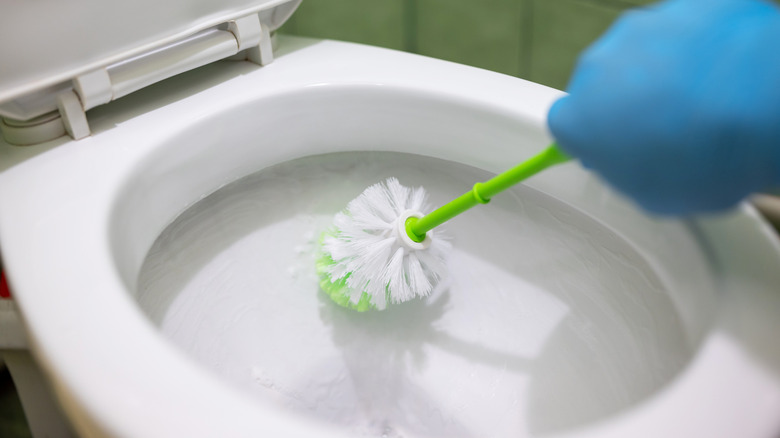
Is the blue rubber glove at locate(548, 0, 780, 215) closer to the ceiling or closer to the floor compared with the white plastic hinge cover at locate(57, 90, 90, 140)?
closer to the ceiling

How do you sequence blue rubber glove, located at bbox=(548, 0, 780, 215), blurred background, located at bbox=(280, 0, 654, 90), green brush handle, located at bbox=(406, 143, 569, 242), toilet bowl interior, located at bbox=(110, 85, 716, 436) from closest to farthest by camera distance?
blue rubber glove, located at bbox=(548, 0, 780, 215), green brush handle, located at bbox=(406, 143, 569, 242), toilet bowl interior, located at bbox=(110, 85, 716, 436), blurred background, located at bbox=(280, 0, 654, 90)

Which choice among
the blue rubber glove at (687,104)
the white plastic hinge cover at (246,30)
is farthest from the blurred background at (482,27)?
the blue rubber glove at (687,104)

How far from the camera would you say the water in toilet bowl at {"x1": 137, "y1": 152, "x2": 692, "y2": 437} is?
54cm

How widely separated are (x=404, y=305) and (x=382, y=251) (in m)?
0.10

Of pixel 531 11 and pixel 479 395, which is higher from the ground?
pixel 531 11

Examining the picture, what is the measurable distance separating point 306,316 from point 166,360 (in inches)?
11.1

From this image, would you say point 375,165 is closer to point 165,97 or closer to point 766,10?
point 165,97

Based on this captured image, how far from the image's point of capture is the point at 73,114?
1.75 feet

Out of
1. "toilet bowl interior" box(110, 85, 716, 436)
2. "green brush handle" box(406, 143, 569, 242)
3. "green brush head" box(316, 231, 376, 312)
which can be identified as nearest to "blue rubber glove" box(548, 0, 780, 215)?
"green brush handle" box(406, 143, 569, 242)

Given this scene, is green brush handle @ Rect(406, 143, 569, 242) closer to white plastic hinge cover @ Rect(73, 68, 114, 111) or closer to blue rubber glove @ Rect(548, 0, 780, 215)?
blue rubber glove @ Rect(548, 0, 780, 215)

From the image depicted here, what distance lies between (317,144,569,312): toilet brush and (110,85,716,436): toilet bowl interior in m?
0.05

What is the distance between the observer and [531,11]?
2.44 ft

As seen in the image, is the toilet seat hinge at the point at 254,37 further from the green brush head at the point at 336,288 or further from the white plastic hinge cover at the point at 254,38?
the green brush head at the point at 336,288

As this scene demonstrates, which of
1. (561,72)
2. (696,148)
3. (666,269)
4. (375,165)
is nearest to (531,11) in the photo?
(561,72)
